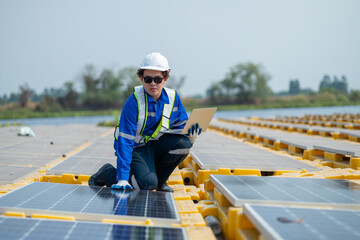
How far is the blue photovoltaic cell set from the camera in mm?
2281

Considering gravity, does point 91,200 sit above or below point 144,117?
below

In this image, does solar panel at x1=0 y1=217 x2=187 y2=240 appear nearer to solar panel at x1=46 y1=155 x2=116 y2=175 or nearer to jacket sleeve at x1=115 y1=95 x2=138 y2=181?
jacket sleeve at x1=115 y1=95 x2=138 y2=181

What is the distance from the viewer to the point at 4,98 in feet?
107

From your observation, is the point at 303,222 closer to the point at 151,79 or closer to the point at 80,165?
the point at 151,79

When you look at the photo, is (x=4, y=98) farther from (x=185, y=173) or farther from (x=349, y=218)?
(x=349, y=218)

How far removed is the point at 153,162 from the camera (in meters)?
3.48

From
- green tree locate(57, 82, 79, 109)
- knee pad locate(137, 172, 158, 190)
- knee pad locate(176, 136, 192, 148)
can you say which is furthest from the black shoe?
green tree locate(57, 82, 79, 109)

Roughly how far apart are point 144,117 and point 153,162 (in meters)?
0.54

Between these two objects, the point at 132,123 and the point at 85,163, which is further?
the point at 85,163

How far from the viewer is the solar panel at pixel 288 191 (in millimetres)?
2330

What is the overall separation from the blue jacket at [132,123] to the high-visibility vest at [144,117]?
4 centimetres

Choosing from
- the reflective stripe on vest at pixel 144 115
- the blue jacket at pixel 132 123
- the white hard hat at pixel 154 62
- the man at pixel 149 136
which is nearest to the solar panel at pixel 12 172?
the man at pixel 149 136

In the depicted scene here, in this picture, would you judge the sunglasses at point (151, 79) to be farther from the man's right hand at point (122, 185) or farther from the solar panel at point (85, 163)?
the solar panel at point (85, 163)

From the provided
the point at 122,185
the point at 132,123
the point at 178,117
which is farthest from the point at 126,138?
the point at 178,117
